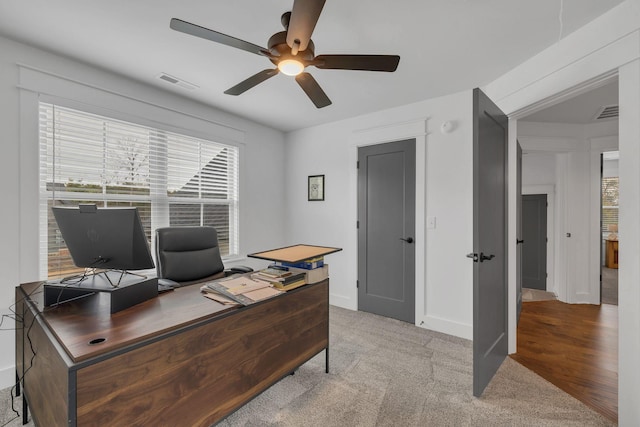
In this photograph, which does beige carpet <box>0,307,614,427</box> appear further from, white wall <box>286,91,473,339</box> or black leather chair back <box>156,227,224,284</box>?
black leather chair back <box>156,227,224,284</box>

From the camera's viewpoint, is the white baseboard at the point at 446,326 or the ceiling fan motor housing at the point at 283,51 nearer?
the ceiling fan motor housing at the point at 283,51

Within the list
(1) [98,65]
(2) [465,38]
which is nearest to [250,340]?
(2) [465,38]

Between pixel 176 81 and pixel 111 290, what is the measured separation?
7.19 feet

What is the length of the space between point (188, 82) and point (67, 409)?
2673 mm

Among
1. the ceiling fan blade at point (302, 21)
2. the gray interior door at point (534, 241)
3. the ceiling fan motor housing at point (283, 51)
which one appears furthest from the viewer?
the gray interior door at point (534, 241)

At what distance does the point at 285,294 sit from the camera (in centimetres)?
176

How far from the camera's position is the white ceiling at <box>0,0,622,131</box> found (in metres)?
1.72

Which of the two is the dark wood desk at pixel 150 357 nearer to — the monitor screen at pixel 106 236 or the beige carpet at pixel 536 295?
the monitor screen at pixel 106 236

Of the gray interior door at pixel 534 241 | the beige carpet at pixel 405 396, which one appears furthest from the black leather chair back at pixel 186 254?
the gray interior door at pixel 534 241

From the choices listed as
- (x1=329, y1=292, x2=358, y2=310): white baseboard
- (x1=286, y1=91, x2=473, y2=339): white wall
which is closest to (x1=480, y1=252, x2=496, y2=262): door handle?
(x1=286, y1=91, x2=473, y2=339): white wall

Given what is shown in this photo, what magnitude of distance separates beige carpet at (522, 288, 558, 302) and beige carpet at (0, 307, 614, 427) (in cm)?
218

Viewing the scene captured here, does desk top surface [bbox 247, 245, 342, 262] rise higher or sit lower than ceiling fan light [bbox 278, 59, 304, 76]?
lower

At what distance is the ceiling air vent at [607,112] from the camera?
10.5 ft

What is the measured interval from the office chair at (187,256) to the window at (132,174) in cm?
66
